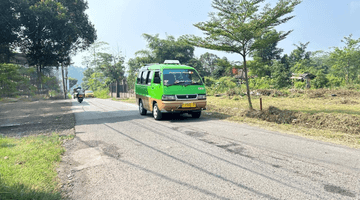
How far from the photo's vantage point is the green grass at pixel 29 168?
3047 millimetres

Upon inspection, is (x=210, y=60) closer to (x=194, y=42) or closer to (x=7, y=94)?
(x=7, y=94)

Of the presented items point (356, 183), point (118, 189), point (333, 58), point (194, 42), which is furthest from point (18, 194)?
point (333, 58)

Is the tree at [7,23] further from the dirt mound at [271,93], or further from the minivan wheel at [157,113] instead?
the dirt mound at [271,93]

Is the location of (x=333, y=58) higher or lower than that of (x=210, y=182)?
higher

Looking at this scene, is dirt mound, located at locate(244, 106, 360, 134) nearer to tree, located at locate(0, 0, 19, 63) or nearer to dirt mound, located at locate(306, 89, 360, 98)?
dirt mound, located at locate(306, 89, 360, 98)

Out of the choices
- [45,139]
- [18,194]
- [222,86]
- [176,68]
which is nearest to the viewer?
[18,194]

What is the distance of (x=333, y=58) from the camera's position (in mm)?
30609

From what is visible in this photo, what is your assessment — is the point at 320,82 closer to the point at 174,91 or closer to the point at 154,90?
Answer: the point at 174,91

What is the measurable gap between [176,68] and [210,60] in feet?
138

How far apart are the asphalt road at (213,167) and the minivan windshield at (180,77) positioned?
320 cm

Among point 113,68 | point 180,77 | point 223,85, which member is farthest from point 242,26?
point 113,68

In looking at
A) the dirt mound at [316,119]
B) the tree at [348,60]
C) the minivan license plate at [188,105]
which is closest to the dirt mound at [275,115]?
the dirt mound at [316,119]

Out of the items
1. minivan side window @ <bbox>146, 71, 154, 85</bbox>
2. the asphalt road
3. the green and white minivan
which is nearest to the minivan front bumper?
the green and white minivan

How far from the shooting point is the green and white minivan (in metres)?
8.70
